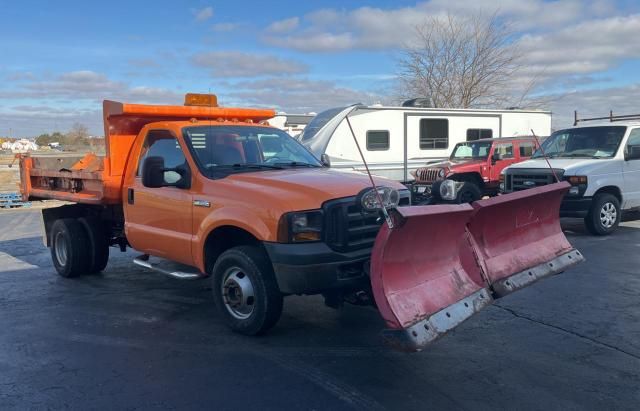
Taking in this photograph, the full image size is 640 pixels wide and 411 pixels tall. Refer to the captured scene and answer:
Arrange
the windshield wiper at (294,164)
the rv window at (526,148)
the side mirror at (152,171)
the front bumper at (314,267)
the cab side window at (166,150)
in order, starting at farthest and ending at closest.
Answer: the rv window at (526,148)
the windshield wiper at (294,164)
the cab side window at (166,150)
the side mirror at (152,171)
the front bumper at (314,267)

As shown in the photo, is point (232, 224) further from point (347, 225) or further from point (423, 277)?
point (423, 277)

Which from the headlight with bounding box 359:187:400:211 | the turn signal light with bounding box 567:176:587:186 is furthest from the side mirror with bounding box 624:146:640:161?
the headlight with bounding box 359:187:400:211

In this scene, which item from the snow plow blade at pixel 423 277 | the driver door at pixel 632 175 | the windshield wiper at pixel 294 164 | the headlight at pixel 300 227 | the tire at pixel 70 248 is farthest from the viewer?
the driver door at pixel 632 175

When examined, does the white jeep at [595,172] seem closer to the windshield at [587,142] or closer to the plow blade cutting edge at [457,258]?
the windshield at [587,142]

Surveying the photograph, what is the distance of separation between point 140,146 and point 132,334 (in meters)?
2.22

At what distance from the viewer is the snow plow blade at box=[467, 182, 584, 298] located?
505 centimetres

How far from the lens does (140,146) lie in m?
6.57

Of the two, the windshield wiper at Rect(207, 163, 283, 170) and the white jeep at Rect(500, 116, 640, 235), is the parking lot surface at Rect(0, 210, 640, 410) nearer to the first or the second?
the windshield wiper at Rect(207, 163, 283, 170)

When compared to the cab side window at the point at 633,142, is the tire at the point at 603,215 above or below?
below

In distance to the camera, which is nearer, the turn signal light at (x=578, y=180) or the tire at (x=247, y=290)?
the tire at (x=247, y=290)

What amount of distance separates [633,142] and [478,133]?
7.31 meters

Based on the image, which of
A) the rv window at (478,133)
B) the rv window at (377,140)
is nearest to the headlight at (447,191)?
the rv window at (377,140)

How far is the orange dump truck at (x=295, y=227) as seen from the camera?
4332 mm

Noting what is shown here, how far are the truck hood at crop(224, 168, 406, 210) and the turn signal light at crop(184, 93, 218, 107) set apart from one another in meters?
1.76
